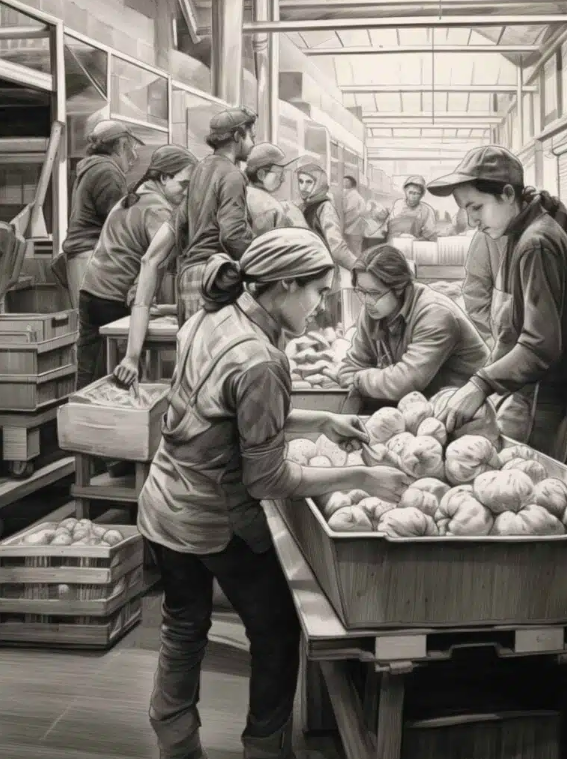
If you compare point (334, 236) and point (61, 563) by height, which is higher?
point (334, 236)

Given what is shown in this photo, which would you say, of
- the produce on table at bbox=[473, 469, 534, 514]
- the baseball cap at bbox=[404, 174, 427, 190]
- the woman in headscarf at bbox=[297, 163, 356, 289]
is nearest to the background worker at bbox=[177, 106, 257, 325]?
the woman in headscarf at bbox=[297, 163, 356, 289]

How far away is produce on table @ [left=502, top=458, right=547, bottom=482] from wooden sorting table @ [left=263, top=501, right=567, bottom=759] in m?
0.43

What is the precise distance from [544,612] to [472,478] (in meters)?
0.46

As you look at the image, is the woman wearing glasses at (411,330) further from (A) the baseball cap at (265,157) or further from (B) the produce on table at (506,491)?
(B) the produce on table at (506,491)

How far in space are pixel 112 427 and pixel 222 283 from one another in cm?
205

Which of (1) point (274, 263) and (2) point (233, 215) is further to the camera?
(2) point (233, 215)

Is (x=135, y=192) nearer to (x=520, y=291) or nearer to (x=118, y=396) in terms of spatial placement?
(x=118, y=396)

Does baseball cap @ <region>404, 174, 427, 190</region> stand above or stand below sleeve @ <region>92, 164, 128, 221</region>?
below

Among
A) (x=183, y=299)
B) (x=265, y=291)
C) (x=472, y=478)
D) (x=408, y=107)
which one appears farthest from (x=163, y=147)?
(x=472, y=478)

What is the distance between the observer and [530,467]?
2619mm

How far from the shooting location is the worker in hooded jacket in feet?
10.3

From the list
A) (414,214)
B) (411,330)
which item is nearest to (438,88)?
(414,214)

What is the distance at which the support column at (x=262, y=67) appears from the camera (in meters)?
4.03

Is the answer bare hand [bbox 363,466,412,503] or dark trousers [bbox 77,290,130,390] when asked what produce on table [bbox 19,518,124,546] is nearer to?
dark trousers [bbox 77,290,130,390]
